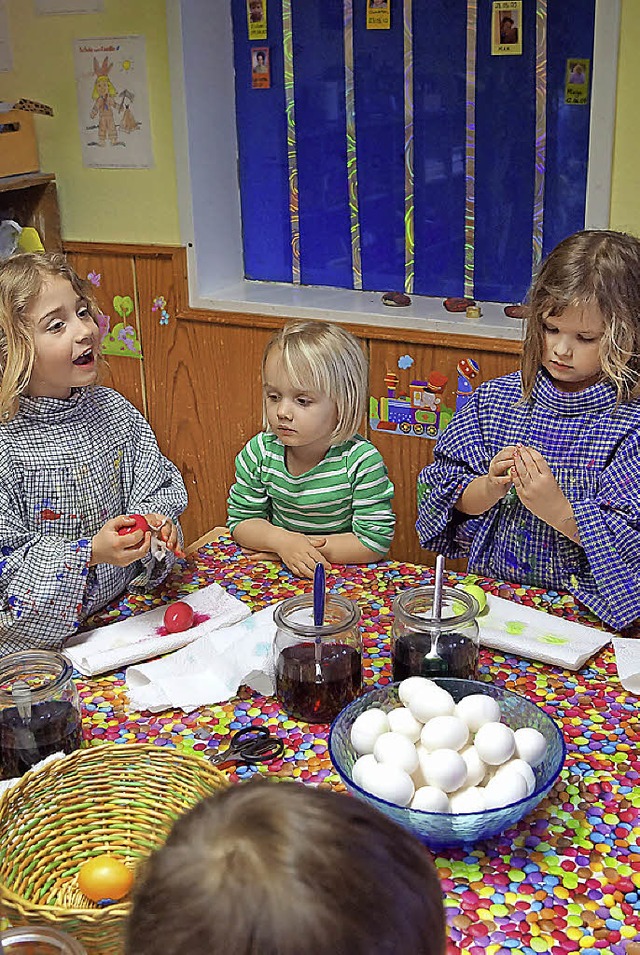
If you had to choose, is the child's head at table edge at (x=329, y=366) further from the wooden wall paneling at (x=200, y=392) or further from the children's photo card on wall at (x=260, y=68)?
the children's photo card on wall at (x=260, y=68)

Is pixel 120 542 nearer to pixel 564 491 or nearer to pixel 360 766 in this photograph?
pixel 360 766

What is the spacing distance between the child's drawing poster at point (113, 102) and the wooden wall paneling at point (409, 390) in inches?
36.2

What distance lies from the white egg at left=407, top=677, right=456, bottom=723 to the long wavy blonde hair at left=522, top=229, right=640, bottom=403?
0.75 meters

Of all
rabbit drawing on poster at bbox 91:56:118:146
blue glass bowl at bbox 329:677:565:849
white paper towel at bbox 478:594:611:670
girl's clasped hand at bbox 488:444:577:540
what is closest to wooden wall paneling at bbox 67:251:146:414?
rabbit drawing on poster at bbox 91:56:118:146

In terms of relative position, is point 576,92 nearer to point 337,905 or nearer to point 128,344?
point 128,344

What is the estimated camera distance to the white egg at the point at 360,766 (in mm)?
1146

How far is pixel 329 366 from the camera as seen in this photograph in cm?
186

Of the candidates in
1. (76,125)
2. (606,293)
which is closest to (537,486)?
(606,293)

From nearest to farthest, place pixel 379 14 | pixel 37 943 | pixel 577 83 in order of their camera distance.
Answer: pixel 37 943 < pixel 577 83 < pixel 379 14

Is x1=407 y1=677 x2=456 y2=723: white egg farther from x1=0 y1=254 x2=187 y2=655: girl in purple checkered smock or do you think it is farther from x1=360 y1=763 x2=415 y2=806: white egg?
x1=0 y1=254 x2=187 y2=655: girl in purple checkered smock

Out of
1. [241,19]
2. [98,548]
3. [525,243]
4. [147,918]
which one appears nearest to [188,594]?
[98,548]

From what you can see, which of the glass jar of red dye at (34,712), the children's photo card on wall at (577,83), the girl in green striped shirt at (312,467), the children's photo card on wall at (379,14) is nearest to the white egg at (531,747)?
the glass jar of red dye at (34,712)

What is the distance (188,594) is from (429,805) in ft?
2.38

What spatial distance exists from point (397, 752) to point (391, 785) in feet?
0.15
